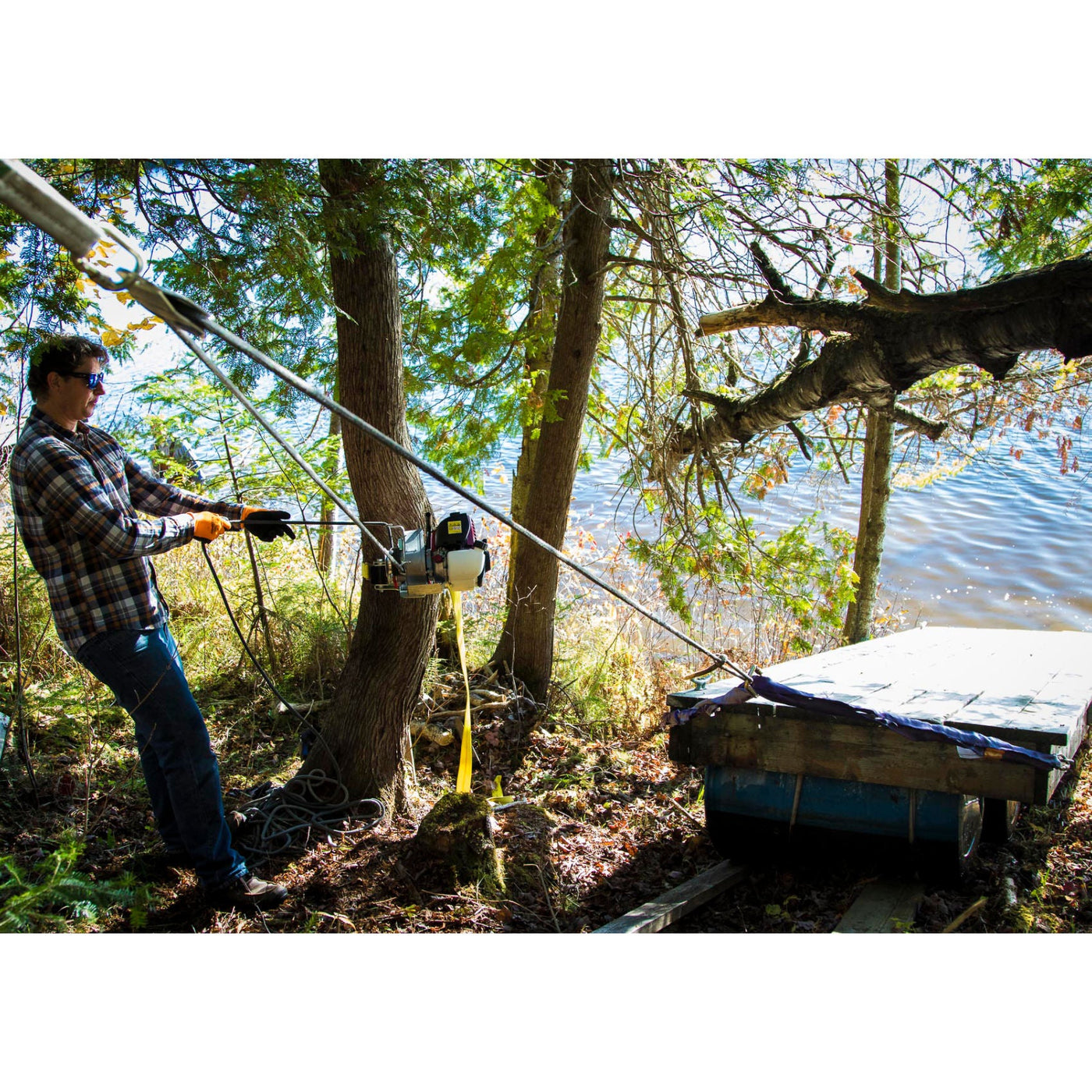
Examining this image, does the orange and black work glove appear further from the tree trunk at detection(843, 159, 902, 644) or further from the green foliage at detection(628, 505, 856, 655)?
the tree trunk at detection(843, 159, 902, 644)

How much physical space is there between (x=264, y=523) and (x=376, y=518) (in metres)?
0.70

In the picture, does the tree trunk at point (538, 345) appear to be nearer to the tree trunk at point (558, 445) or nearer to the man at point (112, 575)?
the tree trunk at point (558, 445)

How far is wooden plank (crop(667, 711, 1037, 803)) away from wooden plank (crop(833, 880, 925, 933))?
0.45 meters

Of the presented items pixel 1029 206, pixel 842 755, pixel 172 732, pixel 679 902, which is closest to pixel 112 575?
pixel 172 732

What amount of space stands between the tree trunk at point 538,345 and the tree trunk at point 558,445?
0.13 m

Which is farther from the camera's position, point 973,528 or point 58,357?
point 973,528

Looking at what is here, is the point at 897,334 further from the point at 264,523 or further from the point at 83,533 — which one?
the point at 83,533

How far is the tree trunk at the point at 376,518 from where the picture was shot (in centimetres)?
383

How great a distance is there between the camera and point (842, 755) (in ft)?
11.0

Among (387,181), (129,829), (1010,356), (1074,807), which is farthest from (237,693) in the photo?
(1074,807)

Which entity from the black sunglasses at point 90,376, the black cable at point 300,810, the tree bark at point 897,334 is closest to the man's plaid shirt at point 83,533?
the black sunglasses at point 90,376

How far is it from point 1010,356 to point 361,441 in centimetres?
285

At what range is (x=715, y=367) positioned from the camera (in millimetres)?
6012

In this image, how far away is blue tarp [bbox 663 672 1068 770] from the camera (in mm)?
3014
